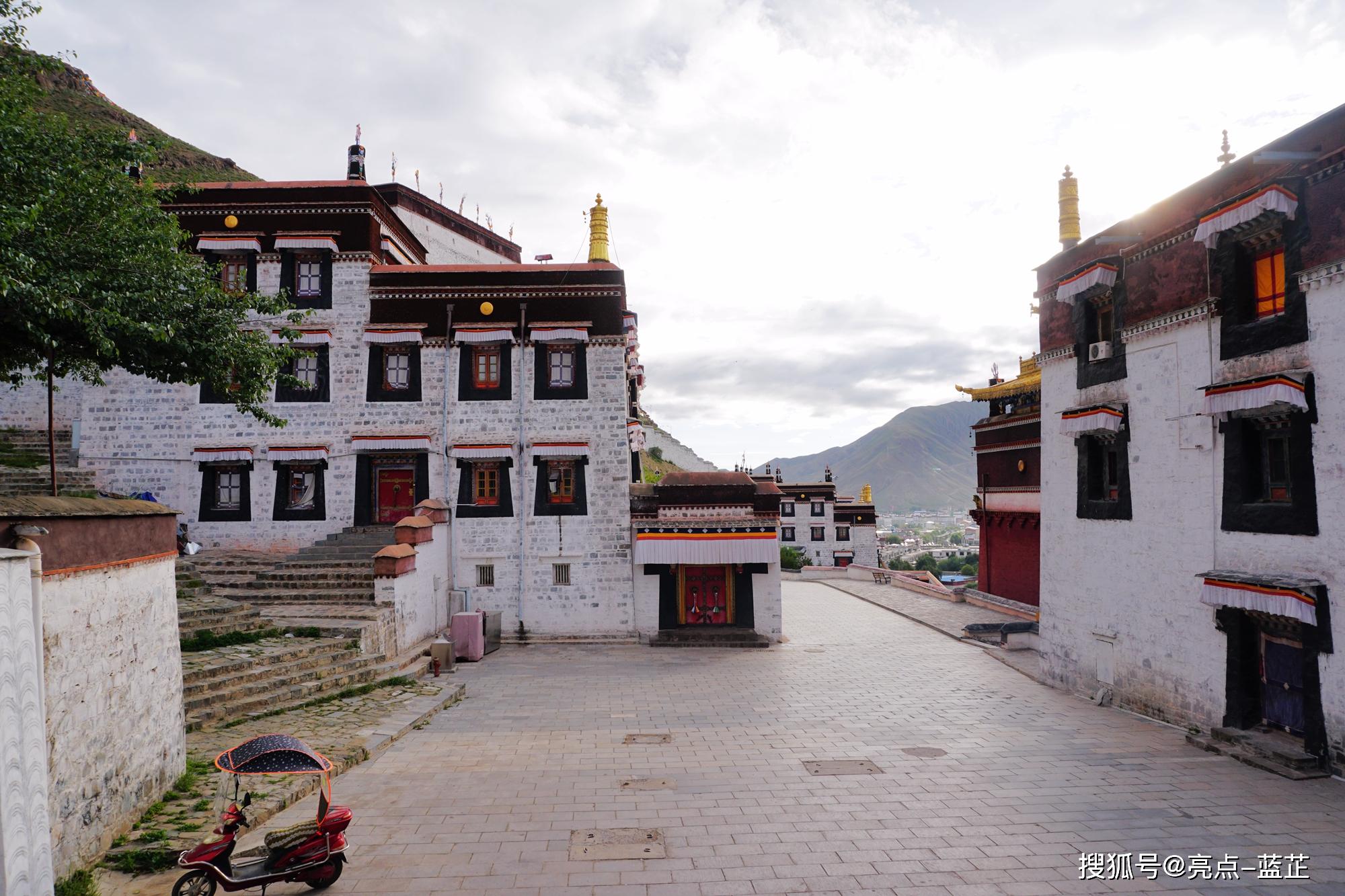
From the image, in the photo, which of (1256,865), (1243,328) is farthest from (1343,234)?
(1256,865)

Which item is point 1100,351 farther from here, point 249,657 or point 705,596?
point 249,657

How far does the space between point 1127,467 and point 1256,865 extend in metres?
8.45

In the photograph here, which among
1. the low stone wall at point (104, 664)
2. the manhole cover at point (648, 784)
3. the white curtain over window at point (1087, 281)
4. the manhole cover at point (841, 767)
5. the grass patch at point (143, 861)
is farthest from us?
the white curtain over window at point (1087, 281)

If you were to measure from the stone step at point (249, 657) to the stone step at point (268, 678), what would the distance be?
3.7 inches

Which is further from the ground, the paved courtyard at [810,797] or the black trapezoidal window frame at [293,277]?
the black trapezoidal window frame at [293,277]

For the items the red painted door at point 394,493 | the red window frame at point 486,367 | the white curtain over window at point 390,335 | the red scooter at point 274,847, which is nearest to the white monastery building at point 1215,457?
the red scooter at point 274,847

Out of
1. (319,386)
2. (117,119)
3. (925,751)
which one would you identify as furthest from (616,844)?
(117,119)

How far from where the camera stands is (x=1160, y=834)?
8594mm

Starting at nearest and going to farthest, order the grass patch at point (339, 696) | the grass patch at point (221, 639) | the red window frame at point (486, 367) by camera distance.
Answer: the grass patch at point (339, 696) < the grass patch at point (221, 639) < the red window frame at point (486, 367)

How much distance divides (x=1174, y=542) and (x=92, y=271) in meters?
18.0

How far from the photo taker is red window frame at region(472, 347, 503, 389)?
22125mm

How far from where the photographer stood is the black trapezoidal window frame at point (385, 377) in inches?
857

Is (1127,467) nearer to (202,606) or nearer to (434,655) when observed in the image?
(434,655)

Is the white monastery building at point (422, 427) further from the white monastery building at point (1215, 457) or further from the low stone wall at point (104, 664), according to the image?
the low stone wall at point (104, 664)
